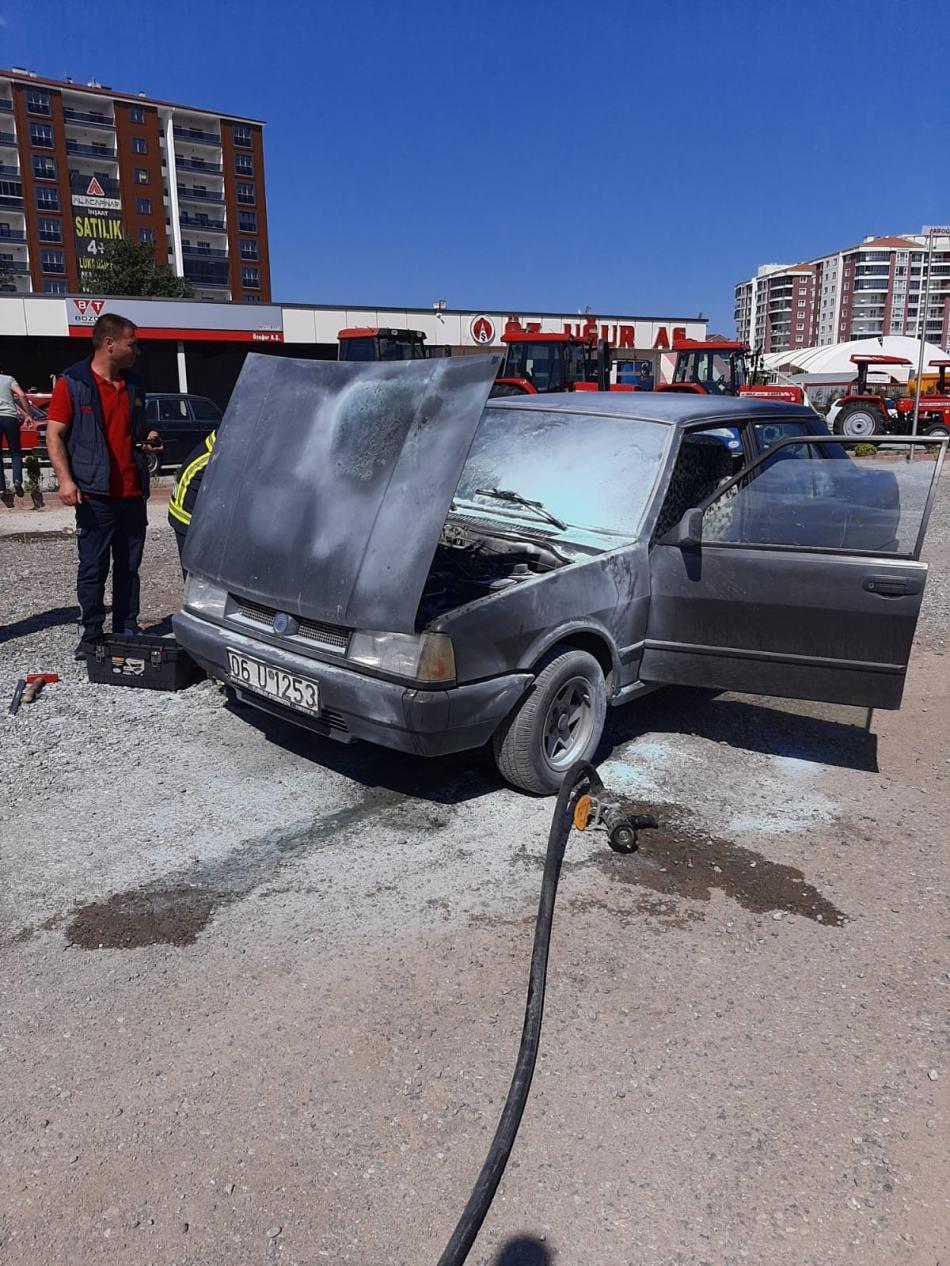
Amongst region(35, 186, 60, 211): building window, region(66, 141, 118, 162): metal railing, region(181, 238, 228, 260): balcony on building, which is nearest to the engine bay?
region(35, 186, 60, 211): building window

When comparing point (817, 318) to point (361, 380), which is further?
point (817, 318)

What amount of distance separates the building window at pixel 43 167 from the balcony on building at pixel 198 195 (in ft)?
35.4

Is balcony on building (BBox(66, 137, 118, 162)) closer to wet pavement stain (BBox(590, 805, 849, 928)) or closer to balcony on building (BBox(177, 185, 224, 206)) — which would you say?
balcony on building (BBox(177, 185, 224, 206))

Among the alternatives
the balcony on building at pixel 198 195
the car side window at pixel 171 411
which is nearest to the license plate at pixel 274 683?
the car side window at pixel 171 411

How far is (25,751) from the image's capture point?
454 cm

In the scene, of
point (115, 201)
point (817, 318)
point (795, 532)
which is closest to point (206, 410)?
point (795, 532)

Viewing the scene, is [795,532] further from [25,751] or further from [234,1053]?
[25,751]

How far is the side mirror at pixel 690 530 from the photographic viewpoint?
4238 mm

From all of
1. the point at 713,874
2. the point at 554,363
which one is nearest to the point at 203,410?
the point at 554,363

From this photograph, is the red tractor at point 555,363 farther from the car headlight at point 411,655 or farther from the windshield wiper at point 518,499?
the car headlight at point 411,655

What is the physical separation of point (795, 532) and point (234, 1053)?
3.26 m

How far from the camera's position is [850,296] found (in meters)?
151

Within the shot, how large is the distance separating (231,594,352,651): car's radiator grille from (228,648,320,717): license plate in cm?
17

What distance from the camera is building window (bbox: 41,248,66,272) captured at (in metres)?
76.7
